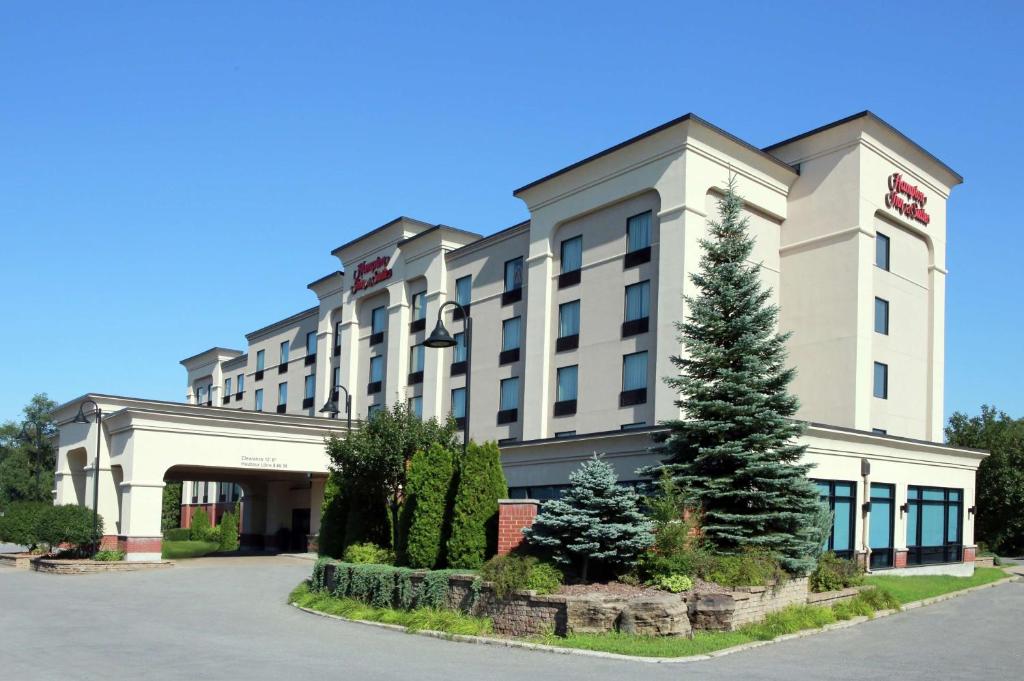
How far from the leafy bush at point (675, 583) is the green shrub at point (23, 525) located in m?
29.1

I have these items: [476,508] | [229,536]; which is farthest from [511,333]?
[476,508]

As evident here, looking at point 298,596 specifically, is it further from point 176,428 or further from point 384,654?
point 176,428

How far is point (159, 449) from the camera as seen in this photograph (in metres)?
38.9

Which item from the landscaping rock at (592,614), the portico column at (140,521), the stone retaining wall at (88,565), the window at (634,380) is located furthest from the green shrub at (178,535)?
the landscaping rock at (592,614)

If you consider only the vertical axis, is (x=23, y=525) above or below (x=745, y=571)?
below

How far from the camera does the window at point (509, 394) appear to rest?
43469 millimetres

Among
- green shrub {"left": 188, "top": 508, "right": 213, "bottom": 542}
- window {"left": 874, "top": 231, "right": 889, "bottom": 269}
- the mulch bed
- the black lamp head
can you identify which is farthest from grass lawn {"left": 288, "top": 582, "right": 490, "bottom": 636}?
green shrub {"left": 188, "top": 508, "right": 213, "bottom": 542}

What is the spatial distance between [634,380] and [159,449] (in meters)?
19.0

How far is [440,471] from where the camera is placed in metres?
23.1

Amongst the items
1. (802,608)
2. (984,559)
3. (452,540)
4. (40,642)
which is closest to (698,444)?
(802,608)

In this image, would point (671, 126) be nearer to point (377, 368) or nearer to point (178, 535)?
point (377, 368)

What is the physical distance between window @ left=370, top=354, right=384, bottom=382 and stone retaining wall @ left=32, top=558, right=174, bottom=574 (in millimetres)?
18399

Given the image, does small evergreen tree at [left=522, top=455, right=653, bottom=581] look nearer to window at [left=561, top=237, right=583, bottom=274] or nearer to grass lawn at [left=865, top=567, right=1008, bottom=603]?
grass lawn at [left=865, top=567, right=1008, bottom=603]

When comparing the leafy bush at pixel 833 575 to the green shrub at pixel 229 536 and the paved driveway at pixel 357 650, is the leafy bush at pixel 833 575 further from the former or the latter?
the green shrub at pixel 229 536
